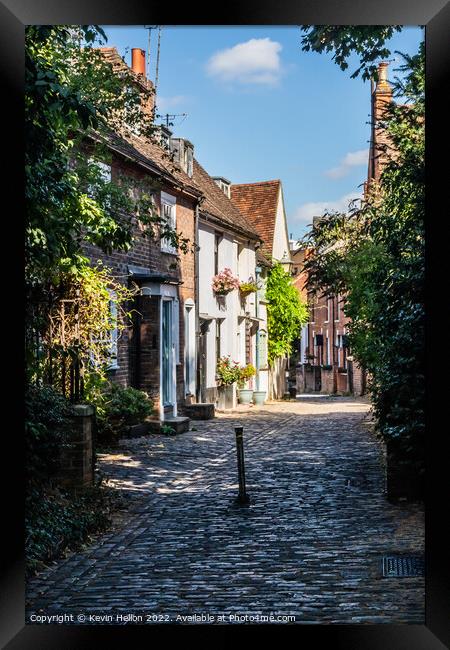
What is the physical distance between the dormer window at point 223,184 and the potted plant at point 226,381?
18.0 feet

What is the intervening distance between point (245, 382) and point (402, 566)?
16558 mm

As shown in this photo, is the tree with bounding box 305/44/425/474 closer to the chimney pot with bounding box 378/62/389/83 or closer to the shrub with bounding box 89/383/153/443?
the chimney pot with bounding box 378/62/389/83

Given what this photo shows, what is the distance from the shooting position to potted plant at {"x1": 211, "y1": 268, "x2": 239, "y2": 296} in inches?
861

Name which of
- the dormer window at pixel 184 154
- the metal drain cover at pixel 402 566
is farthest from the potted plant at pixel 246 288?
the metal drain cover at pixel 402 566

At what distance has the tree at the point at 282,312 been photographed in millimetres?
27969

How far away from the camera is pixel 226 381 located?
71.9 feet

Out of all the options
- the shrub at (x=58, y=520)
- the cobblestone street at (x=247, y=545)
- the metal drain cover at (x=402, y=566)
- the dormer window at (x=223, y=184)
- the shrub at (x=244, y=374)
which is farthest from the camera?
the dormer window at (x=223, y=184)

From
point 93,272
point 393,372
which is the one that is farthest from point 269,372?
point 393,372

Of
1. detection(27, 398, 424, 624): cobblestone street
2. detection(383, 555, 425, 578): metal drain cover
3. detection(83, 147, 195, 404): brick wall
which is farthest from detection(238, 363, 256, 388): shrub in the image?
detection(383, 555, 425, 578): metal drain cover

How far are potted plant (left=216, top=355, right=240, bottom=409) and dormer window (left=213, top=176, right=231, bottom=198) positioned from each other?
5486mm

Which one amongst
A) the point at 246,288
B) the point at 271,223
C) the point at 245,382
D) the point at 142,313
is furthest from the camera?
the point at 271,223
